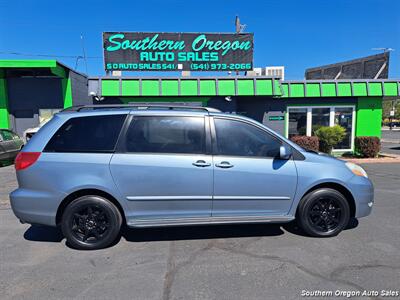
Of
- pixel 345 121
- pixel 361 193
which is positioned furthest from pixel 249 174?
pixel 345 121

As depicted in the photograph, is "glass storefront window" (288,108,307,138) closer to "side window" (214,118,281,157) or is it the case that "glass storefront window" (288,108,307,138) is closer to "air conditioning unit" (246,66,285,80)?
"air conditioning unit" (246,66,285,80)

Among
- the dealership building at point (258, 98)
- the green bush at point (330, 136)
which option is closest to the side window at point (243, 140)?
the dealership building at point (258, 98)

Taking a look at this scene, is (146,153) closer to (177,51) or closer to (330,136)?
(177,51)

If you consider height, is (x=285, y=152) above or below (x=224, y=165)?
above

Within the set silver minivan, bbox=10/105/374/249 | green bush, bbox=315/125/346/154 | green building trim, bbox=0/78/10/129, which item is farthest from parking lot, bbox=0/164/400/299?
green building trim, bbox=0/78/10/129

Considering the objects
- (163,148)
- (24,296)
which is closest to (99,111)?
(163,148)

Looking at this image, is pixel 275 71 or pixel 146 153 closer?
pixel 146 153

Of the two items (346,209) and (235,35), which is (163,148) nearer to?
(346,209)

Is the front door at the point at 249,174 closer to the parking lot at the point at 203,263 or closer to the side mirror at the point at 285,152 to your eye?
the side mirror at the point at 285,152

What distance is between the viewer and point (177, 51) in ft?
40.8

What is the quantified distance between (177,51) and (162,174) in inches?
403

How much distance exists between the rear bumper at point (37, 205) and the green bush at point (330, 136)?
11.1 m

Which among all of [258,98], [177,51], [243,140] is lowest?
[243,140]

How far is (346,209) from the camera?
3816 mm
